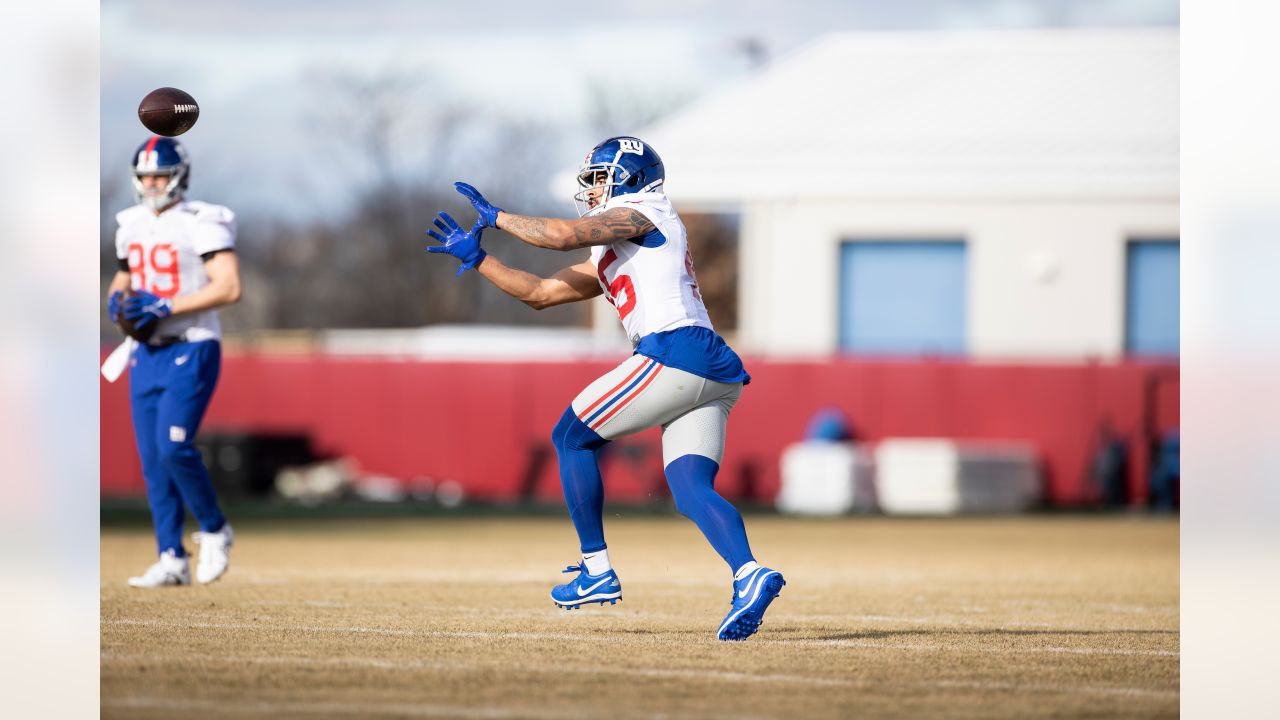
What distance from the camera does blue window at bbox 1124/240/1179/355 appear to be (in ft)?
78.3

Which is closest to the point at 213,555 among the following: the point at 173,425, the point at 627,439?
the point at 173,425

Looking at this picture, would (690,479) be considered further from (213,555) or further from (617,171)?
(213,555)

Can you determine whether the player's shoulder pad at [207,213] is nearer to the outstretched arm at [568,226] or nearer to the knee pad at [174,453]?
the knee pad at [174,453]

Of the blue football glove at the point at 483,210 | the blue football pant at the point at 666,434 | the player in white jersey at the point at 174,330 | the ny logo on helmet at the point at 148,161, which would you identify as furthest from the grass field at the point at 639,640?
the ny logo on helmet at the point at 148,161

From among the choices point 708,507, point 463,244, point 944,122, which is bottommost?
point 708,507

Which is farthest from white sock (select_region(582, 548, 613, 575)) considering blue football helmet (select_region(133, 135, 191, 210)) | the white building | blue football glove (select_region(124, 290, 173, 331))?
the white building

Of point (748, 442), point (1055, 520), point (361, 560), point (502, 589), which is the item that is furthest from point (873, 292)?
point (502, 589)

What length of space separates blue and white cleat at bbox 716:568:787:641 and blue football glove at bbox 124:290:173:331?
3.80 meters

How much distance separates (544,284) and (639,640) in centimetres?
158

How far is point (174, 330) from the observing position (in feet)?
31.1
